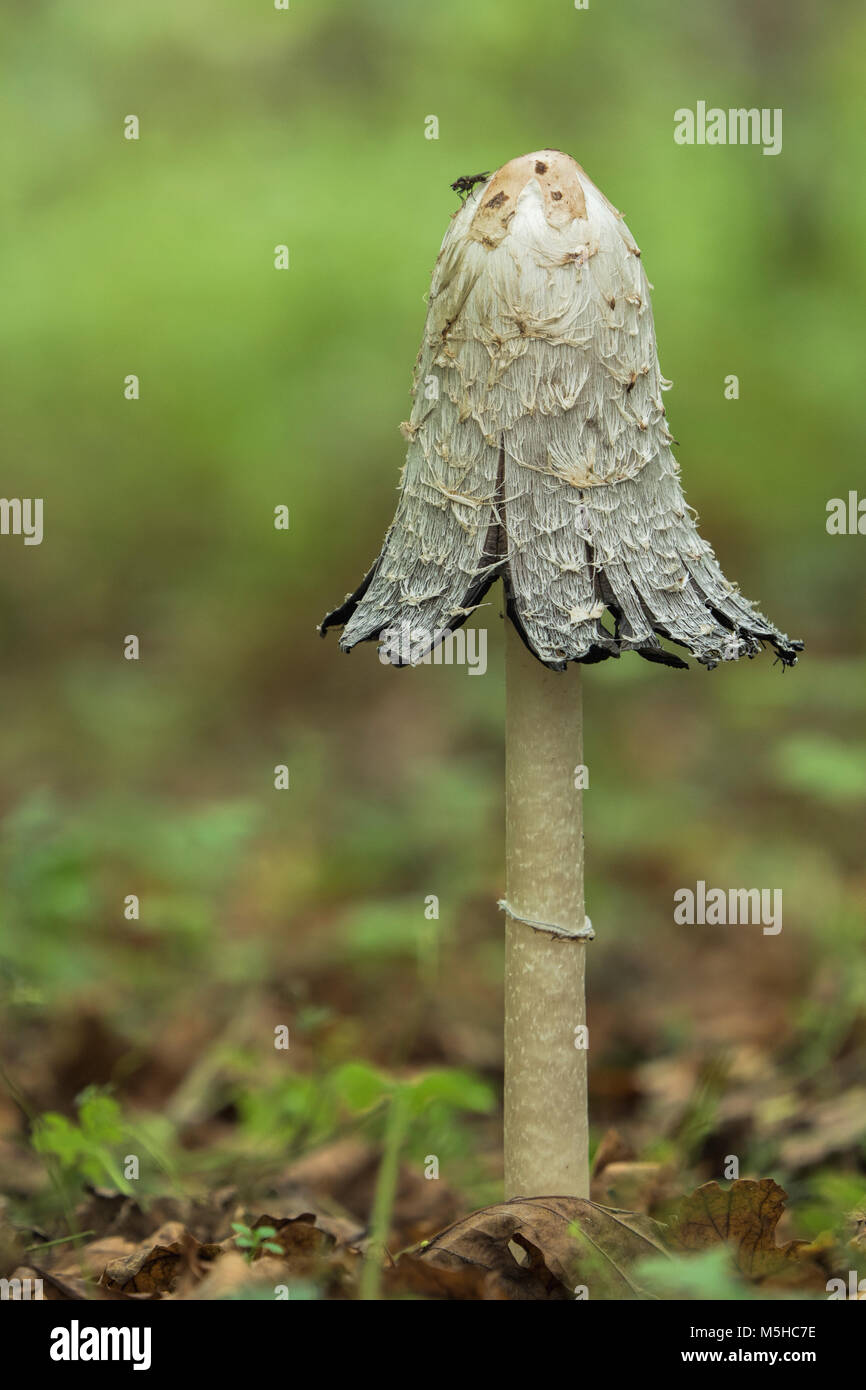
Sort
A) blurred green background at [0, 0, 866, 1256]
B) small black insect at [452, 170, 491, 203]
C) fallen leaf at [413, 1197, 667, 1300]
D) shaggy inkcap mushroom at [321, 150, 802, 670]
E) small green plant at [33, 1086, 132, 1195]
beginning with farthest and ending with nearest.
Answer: blurred green background at [0, 0, 866, 1256]
small green plant at [33, 1086, 132, 1195]
small black insect at [452, 170, 491, 203]
fallen leaf at [413, 1197, 667, 1300]
shaggy inkcap mushroom at [321, 150, 802, 670]

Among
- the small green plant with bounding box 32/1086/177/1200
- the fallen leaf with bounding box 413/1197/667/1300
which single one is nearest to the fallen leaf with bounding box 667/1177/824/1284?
the fallen leaf with bounding box 413/1197/667/1300

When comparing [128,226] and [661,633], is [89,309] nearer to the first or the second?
[128,226]

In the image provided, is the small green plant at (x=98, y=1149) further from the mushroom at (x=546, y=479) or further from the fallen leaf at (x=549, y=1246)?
the mushroom at (x=546, y=479)

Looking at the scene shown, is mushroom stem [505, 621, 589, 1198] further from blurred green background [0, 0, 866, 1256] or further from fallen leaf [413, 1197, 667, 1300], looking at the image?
blurred green background [0, 0, 866, 1256]

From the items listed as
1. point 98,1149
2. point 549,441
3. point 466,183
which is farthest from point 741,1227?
point 466,183

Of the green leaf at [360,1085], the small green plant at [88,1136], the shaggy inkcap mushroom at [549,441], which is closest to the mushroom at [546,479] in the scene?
the shaggy inkcap mushroom at [549,441]

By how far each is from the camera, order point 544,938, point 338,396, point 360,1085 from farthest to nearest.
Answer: point 338,396 → point 360,1085 → point 544,938

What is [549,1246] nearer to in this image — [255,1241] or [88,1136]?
[255,1241]

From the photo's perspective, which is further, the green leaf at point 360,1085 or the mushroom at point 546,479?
the green leaf at point 360,1085
